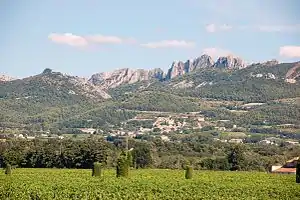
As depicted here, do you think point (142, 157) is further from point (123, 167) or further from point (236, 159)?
point (123, 167)

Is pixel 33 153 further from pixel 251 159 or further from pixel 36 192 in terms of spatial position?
pixel 36 192

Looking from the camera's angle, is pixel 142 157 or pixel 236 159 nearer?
pixel 236 159

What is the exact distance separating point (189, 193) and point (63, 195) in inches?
292

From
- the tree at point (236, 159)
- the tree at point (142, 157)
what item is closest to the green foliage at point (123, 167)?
the tree at point (142, 157)

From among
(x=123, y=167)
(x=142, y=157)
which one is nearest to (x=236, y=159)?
(x=142, y=157)

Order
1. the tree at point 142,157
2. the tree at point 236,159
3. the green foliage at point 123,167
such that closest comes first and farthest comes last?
the green foliage at point 123,167, the tree at point 236,159, the tree at point 142,157

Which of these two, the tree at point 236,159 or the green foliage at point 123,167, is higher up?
the green foliage at point 123,167

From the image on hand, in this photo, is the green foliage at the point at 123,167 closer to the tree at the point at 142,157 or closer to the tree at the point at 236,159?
the tree at the point at 142,157

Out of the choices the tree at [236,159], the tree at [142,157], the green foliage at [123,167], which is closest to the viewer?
the green foliage at [123,167]

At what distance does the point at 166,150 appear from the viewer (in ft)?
397

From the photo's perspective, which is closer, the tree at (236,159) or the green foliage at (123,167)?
the green foliage at (123,167)

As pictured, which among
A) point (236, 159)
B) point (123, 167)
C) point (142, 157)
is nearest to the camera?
point (123, 167)

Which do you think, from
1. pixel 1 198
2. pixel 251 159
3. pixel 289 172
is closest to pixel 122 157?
pixel 1 198

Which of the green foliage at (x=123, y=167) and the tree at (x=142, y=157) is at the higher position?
the green foliage at (x=123, y=167)
